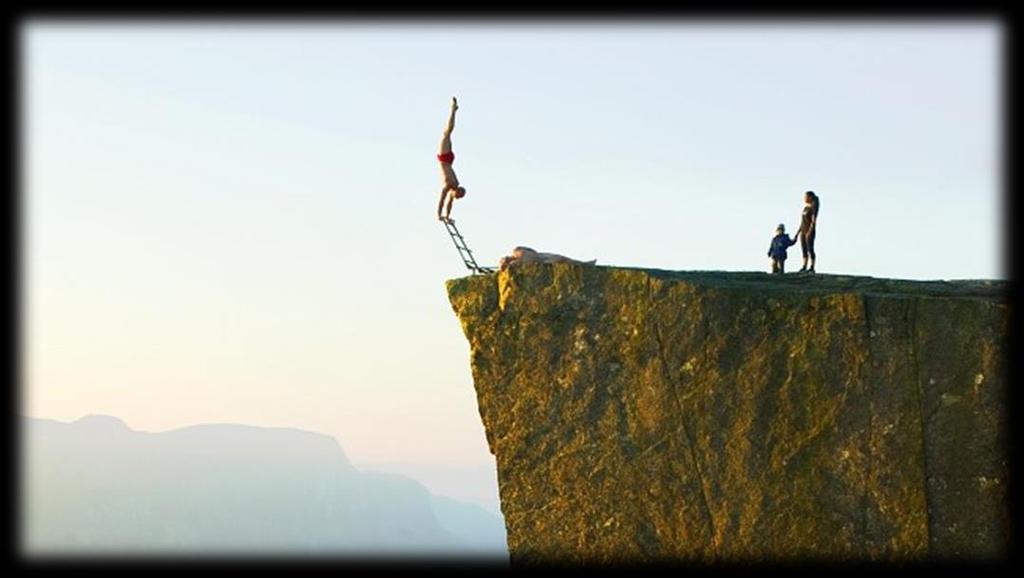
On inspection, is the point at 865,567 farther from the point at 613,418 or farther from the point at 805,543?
the point at 613,418

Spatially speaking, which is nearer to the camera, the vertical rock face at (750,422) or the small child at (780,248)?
the vertical rock face at (750,422)

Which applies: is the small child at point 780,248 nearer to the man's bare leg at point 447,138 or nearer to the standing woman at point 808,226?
the standing woman at point 808,226

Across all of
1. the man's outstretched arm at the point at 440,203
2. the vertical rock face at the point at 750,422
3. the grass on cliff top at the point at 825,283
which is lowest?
the vertical rock face at the point at 750,422

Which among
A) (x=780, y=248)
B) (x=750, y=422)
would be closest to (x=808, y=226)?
(x=780, y=248)

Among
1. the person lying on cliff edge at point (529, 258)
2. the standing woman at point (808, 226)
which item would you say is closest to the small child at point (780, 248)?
the standing woman at point (808, 226)

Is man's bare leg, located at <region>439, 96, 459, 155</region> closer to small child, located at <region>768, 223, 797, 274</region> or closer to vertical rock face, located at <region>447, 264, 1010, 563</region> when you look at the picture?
vertical rock face, located at <region>447, 264, 1010, 563</region>

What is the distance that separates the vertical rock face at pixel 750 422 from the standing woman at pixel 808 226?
278cm

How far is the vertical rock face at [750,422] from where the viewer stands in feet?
66.5

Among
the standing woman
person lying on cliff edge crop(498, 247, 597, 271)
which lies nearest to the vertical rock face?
person lying on cliff edge crop(498, 247, 597, 271)

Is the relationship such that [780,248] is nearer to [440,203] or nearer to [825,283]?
[825,283]

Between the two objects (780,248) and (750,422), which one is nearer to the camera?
(750,422)

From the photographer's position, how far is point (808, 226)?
941 inches

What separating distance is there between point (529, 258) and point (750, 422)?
435 cm

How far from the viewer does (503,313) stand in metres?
21.5
